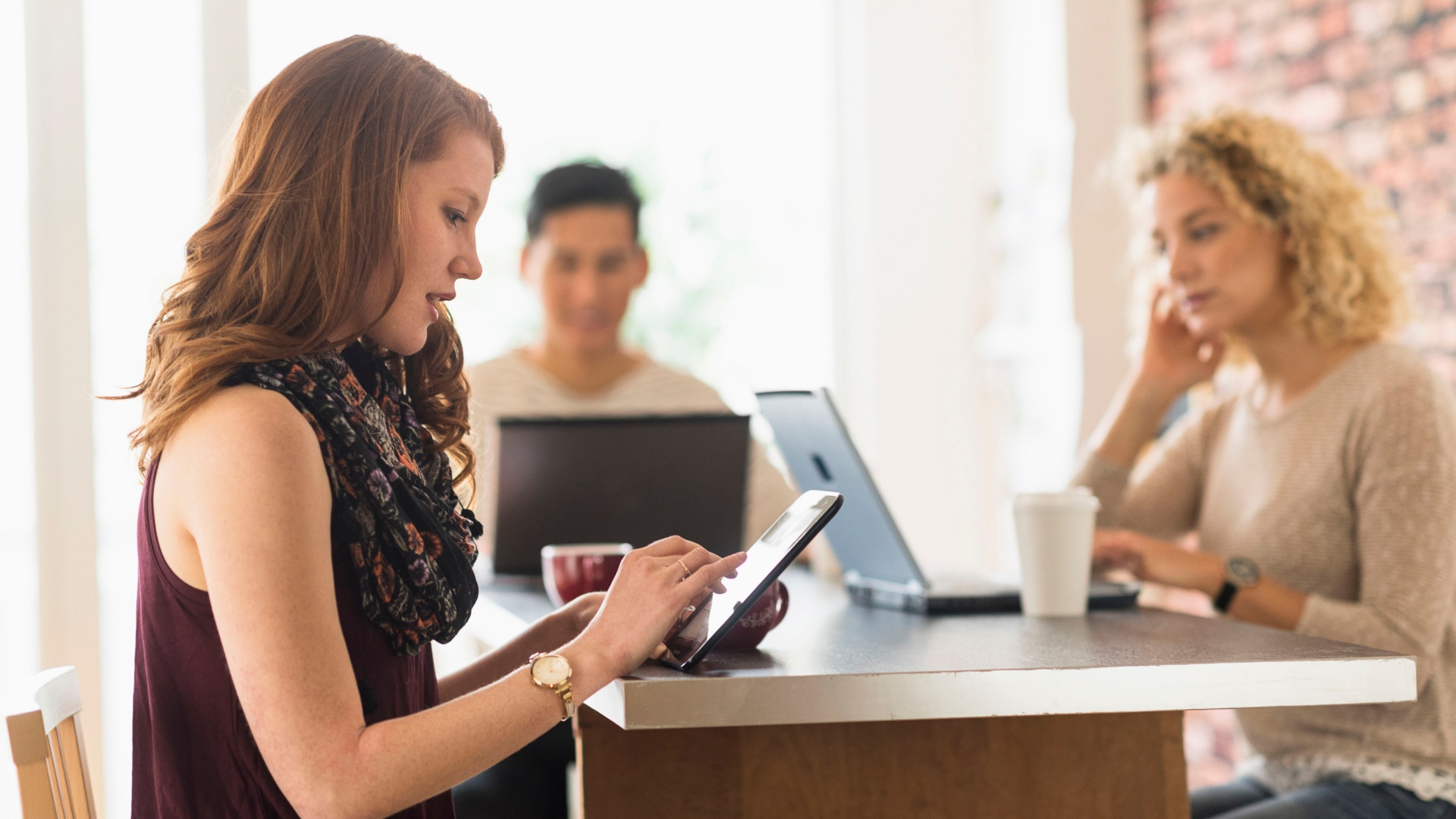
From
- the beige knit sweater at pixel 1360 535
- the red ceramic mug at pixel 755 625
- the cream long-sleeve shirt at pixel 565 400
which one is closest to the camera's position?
the red ceramic mug at pixel 755 625

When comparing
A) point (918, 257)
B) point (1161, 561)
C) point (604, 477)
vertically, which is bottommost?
point (1161, 561)

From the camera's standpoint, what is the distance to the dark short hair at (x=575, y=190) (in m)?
2.54

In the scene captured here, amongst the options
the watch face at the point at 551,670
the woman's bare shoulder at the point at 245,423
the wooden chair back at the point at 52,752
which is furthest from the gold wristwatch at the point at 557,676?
the wooden chair back at the point at 52,752

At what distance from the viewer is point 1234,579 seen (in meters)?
1.56

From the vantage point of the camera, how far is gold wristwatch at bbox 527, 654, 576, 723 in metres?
0.93

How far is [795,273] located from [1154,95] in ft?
3.67

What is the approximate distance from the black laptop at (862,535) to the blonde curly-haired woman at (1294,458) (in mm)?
231

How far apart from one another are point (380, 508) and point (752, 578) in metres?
0.31

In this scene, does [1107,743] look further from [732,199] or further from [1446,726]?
[732,199]

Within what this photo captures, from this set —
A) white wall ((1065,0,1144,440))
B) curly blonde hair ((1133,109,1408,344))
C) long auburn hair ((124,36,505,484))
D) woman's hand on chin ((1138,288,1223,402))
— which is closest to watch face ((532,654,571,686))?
long auburn hair ((124,36,505,484))

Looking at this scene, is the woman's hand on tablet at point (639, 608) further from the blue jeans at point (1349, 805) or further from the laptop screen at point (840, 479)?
the blue jeans at point (1349, 805)

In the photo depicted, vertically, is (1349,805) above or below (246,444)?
below

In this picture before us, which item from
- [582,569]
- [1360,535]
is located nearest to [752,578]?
[582,569]

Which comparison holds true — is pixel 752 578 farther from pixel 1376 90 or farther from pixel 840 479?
pixel 1376 90
